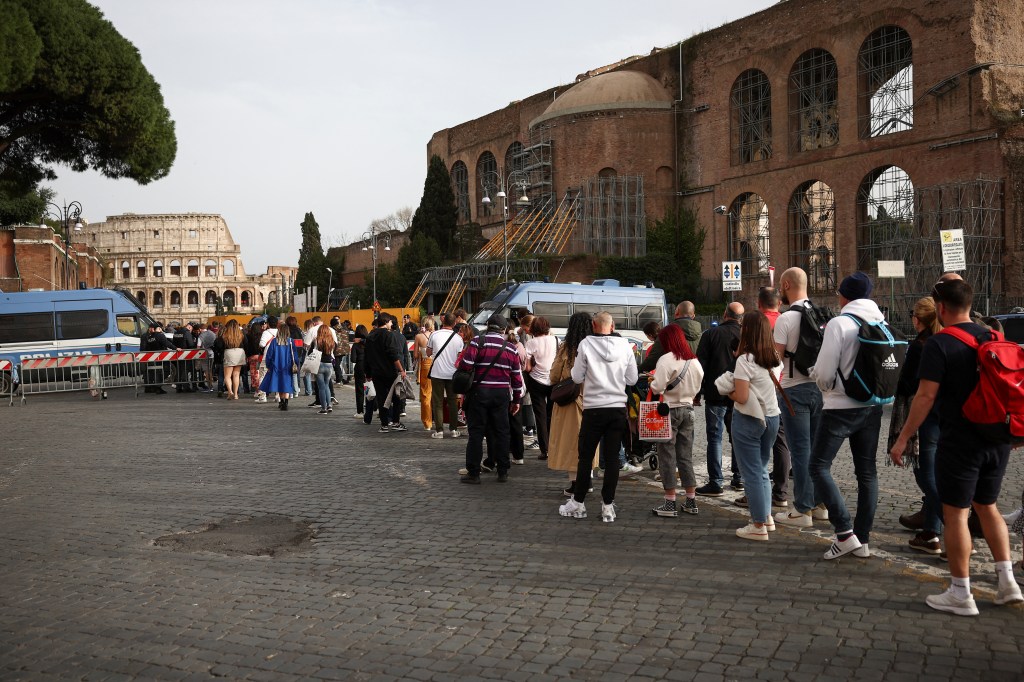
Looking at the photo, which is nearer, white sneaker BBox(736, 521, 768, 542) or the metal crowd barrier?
white sneaker BBox(736, 521, 768, 542)

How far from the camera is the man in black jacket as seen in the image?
844cm

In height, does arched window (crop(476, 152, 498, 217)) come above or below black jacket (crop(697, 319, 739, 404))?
above

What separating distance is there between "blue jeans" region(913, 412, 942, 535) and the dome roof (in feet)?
133

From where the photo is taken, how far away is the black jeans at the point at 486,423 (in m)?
9.07

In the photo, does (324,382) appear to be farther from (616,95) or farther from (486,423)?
(616,95)

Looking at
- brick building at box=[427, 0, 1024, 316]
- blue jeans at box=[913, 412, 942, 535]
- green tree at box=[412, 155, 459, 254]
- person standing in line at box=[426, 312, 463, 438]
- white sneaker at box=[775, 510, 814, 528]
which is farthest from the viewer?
green tree at box=[412, 155, 459, 254]

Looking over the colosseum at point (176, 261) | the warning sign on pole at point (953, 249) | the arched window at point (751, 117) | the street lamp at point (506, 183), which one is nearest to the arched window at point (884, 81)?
the arched window at point (751, 117)

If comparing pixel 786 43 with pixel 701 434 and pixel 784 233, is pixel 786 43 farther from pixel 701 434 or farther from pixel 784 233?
pixel 701 434

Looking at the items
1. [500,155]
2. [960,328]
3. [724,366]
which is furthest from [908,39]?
[960,328]

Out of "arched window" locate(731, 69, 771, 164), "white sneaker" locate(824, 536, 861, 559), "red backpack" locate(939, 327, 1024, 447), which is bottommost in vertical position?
"white sneaker" locate(824, 536, 861, 559)

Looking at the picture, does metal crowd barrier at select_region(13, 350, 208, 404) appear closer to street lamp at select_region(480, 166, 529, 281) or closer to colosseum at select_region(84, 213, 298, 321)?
street lamp at select_region(480, 166, 529, 281)

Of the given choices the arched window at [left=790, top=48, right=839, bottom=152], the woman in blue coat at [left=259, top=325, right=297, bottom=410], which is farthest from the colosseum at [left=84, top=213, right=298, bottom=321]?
the woman in blue coat at [left=259, top=325, right=297, bottom=410]

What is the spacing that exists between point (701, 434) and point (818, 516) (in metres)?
5.66

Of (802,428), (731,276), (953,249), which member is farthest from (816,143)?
(802,428)
